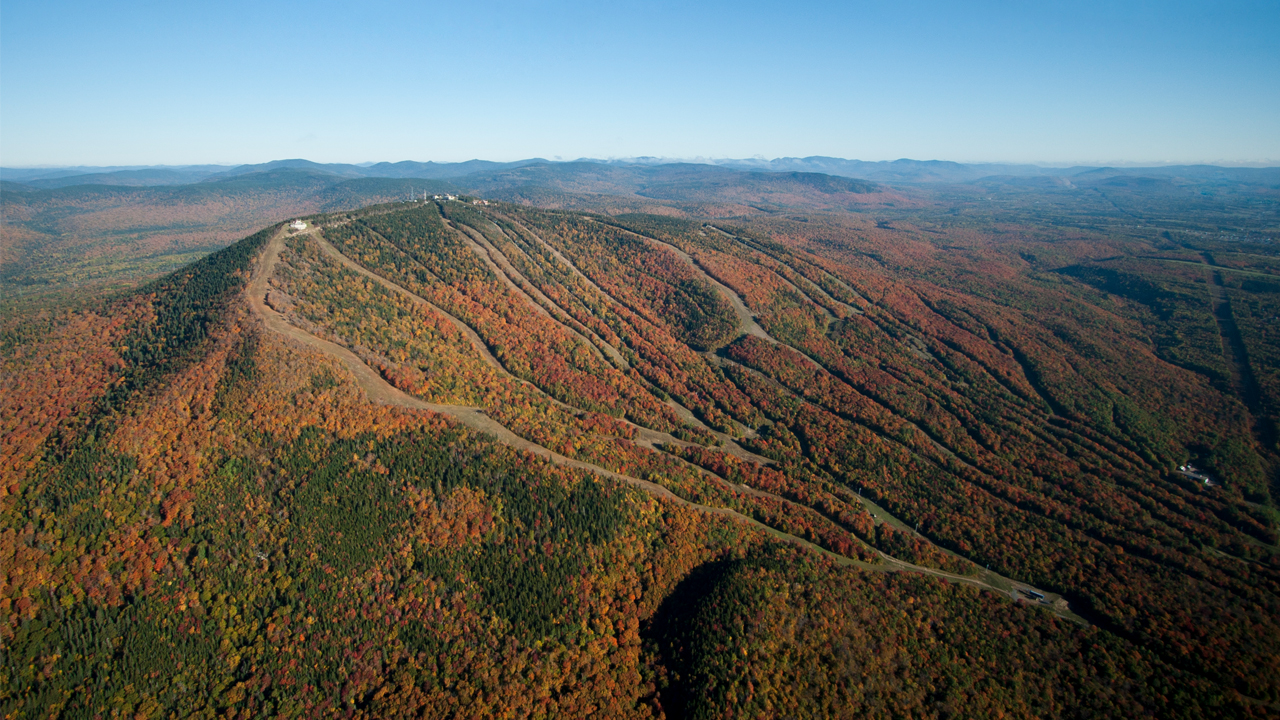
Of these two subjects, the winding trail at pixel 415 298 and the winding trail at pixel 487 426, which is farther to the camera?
the winding trail at pixel 415 298

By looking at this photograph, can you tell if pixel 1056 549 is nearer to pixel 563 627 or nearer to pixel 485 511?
pixel 563 627

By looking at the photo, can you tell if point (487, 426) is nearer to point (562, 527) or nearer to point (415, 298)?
point (562, 527)

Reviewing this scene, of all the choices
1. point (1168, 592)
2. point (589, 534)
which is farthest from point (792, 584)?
point (1168, 592)

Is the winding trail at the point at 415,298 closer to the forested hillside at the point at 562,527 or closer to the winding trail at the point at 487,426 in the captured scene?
the forested hillside at the point at 562,527

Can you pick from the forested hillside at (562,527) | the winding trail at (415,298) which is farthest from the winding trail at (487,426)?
the winding trail at (415,298)

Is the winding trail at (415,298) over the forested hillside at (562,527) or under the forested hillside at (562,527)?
over

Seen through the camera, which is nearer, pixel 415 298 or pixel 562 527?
pixel 562 527

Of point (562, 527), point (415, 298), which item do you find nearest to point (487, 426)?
point (562, 527)

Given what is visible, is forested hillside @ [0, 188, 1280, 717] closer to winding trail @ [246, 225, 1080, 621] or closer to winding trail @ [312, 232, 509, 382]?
winding trail @ [246, 225, 1080, 621]
